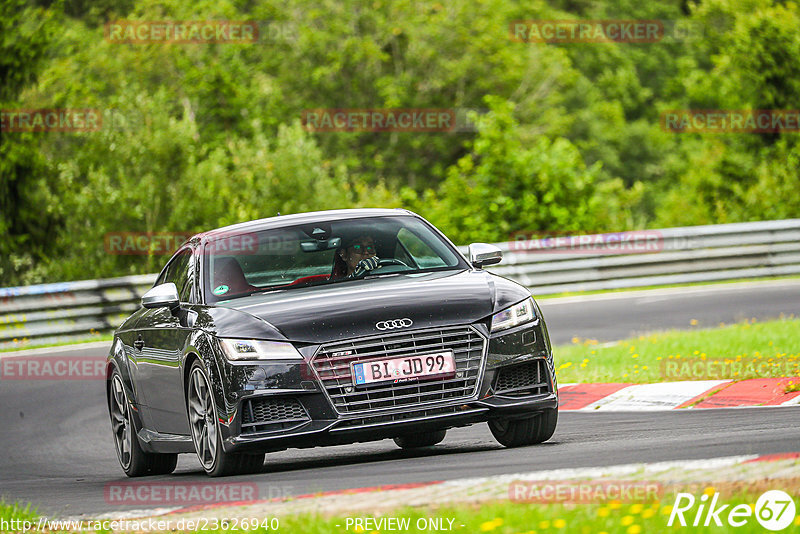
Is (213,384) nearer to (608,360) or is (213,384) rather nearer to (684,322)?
(608,360)

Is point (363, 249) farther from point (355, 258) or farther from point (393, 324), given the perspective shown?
A: point (393, 324)

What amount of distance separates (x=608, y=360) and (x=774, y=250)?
10.7 metres

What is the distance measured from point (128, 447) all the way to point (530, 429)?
2.98 metres

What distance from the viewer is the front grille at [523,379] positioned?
7637mm

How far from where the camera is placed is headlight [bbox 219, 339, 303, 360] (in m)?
7.30

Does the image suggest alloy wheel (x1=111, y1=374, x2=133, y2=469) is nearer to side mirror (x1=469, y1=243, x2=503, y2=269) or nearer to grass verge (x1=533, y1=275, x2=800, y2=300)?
side mirror (x1=469, y1=243, x2=503, y2=269)

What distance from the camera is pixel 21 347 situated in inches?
744

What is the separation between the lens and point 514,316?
7.72 m

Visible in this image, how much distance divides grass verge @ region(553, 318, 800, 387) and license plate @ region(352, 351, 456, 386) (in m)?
4.04

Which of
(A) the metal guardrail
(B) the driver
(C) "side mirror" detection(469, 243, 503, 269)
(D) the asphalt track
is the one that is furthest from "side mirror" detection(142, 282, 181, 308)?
(A) the metal guardrail

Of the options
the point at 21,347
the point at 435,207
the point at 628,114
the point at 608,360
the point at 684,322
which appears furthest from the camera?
the point at 628,114

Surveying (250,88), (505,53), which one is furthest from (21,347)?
(505,53)

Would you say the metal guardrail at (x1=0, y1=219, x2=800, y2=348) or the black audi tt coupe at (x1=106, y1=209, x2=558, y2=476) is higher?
the black audi tt coupe at (x1=106, y1=209, x2=558, y2=476)

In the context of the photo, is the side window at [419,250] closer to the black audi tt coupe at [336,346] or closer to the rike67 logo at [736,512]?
the black audi tt coupe at [336,346]
